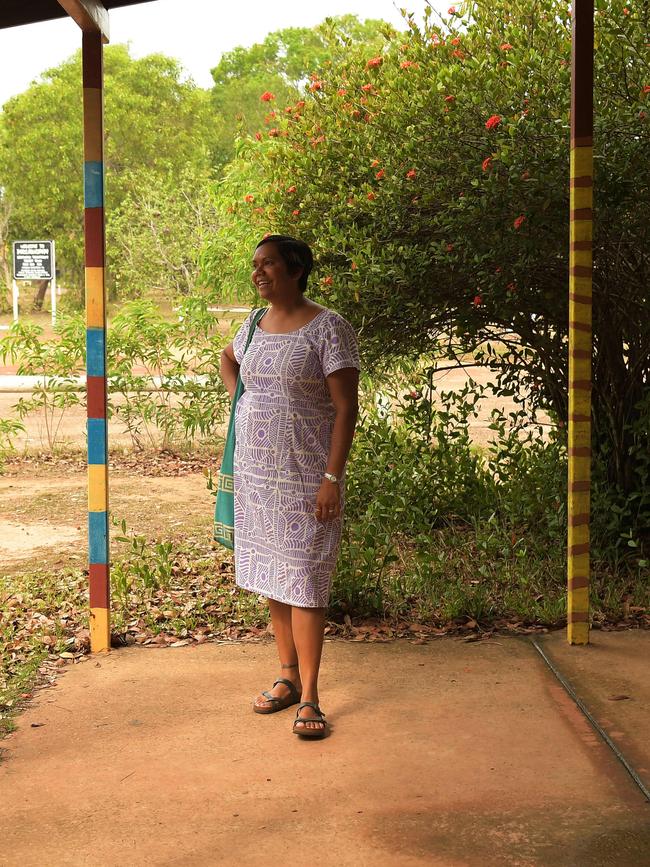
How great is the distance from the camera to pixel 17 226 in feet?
134

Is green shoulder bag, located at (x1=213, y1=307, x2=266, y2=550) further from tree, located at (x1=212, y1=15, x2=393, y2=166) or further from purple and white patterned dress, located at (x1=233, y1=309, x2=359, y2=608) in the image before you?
tree, located at (x1=212, y1=15, x2=393, y2=166)

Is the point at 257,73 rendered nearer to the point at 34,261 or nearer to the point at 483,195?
the point at 34,261

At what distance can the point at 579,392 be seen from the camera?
16.2 feet

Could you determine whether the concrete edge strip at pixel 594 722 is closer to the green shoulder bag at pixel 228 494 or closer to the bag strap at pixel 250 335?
the green shoulder bag at pixel 228 494

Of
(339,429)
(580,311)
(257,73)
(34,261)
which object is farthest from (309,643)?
(257,73)

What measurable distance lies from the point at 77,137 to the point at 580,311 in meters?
32.1

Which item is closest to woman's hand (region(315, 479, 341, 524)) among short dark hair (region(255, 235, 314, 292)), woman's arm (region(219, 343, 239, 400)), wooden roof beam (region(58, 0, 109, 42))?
woman's arm (region(219, 343, 239, 400))

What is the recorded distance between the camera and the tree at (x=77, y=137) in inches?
1363

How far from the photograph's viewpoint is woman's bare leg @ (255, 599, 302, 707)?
4285mm

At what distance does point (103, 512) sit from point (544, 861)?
2678 mm

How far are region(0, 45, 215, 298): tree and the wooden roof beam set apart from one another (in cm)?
2916

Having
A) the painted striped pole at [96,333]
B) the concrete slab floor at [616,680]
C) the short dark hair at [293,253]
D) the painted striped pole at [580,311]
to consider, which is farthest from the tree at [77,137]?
the short dark hair at [293,253]

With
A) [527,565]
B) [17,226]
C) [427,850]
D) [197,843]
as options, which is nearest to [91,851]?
[197,843]

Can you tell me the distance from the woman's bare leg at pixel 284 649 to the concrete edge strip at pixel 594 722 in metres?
1.10
